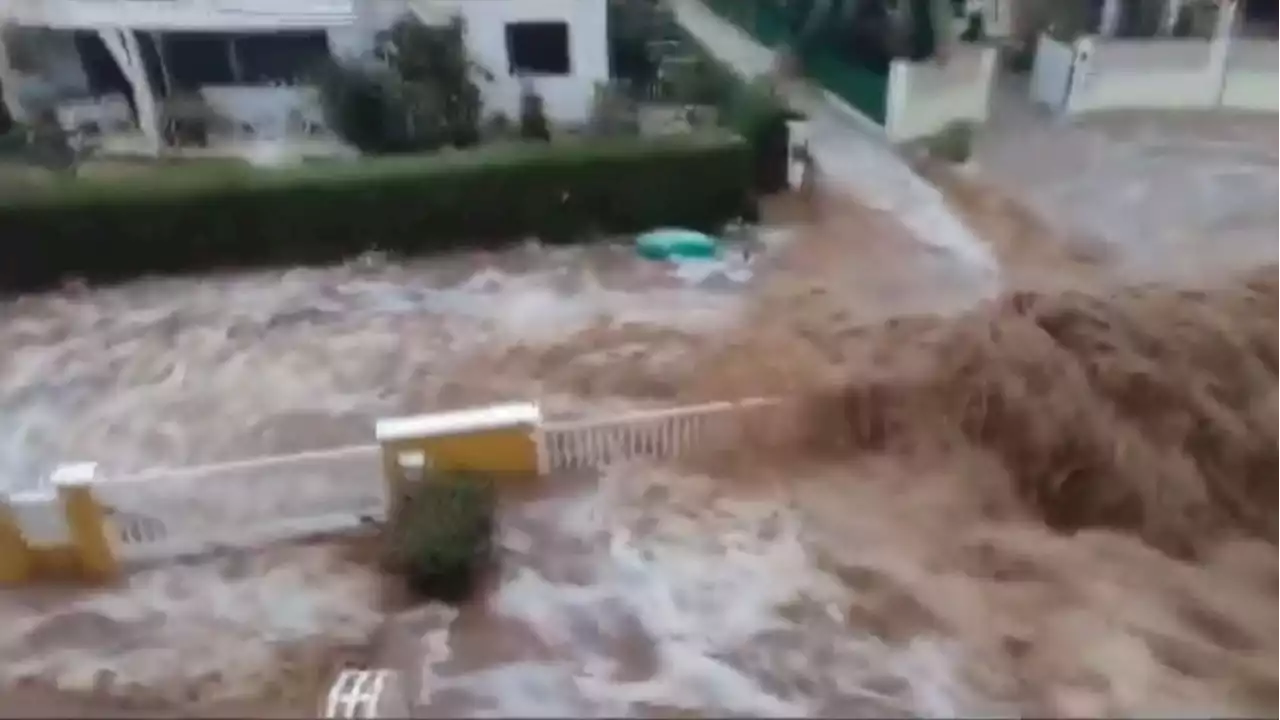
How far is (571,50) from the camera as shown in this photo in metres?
13.9

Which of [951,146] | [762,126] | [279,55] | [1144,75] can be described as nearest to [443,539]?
[762,126]

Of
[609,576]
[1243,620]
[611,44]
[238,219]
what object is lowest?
[1243,620]

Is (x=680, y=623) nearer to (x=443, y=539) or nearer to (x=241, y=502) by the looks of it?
(x=443, y=539)

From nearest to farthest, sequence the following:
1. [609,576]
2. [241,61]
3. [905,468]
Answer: [609,576] < [905,468] < [241,61]

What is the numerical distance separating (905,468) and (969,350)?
1.38 m

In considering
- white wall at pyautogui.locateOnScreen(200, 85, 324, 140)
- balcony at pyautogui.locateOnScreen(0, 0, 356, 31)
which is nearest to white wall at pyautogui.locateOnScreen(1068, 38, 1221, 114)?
balcony at pyautogui.locateOnScreen(0, 0, 356, 31)

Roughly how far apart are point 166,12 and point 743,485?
9496mm

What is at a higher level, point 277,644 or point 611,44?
point 611,44

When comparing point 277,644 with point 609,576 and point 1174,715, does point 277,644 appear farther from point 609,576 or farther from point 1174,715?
point 1174,715

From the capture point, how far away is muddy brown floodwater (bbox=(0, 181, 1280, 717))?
22.5 feet

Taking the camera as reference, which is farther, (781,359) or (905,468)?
(781,359)

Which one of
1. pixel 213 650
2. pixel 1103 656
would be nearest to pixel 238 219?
pixel 213 650

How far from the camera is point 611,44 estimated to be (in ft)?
49.5

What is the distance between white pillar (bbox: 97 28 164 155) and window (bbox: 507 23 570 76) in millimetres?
4372
